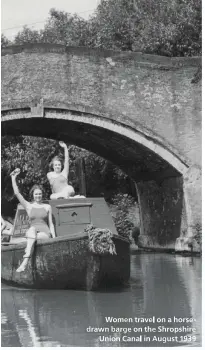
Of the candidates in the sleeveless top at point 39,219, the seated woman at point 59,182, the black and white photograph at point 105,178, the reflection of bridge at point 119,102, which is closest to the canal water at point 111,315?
the black and white photograph at point 105,178

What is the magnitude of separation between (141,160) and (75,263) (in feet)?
19.3

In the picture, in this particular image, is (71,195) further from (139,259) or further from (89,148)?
(89,148)

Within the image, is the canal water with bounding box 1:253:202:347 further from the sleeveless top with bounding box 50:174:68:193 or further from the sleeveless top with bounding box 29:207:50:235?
the sleeveless top with bounding box 50:174:68:193

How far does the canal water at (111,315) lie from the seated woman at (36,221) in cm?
56

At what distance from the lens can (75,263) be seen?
28.3 feet

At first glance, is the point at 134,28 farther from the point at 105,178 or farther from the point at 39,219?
the point at 39,219

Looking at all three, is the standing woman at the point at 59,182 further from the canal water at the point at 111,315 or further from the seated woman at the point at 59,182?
the canal water at the point at 111,315

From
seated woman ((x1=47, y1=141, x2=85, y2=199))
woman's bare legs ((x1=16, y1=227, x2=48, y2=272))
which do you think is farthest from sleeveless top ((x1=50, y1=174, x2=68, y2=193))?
woman's bare legs ((x1=16, y1=227, x2=48, y2=272))

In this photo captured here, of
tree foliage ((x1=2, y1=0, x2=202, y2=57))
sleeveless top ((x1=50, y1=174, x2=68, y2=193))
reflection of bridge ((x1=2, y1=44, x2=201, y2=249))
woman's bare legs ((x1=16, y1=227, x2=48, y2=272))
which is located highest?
tree foliage ((x1=2, y1=0, x2=202, y2=57))

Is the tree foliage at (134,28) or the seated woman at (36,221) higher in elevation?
the tree foliage at (134,28)

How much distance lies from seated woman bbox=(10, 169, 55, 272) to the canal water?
56 cm

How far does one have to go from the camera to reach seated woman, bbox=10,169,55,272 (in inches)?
354

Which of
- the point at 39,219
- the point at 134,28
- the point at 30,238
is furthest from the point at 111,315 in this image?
the point at 134,28

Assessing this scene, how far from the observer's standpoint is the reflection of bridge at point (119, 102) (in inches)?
493
